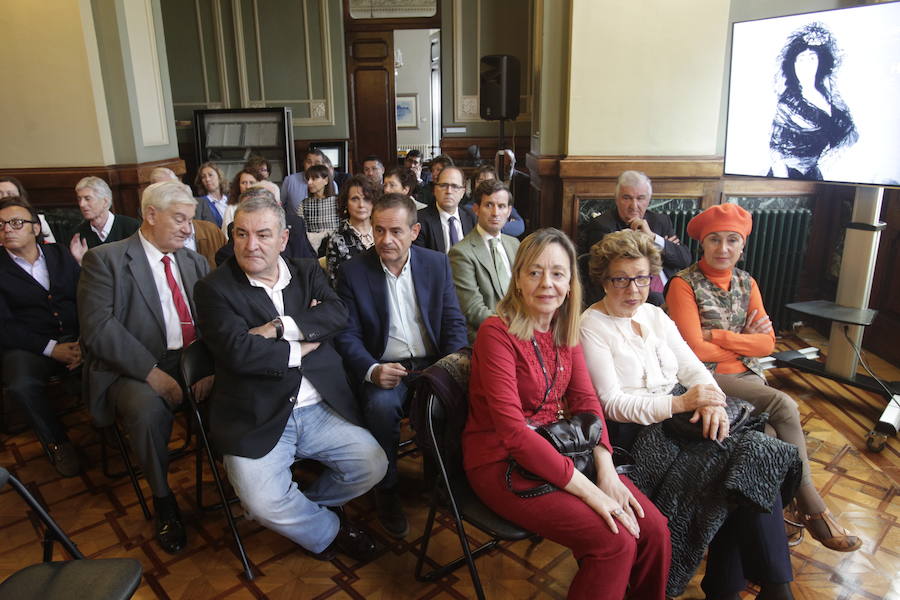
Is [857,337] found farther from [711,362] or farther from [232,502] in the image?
[232,502]

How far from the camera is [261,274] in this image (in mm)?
2340

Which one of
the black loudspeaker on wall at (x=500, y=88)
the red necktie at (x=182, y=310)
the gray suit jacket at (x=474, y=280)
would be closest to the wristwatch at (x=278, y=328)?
the red necktie at (x=182, y=310)

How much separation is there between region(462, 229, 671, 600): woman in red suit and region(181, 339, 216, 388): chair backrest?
103 cm

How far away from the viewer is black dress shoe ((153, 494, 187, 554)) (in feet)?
8.00

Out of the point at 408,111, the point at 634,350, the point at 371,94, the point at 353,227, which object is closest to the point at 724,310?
the point at 634,350

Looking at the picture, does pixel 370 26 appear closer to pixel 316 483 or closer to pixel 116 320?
pixel 116 320

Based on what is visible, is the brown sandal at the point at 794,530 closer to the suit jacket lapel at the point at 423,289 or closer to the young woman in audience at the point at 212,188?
the suit jacket lapel at the point at 423,289

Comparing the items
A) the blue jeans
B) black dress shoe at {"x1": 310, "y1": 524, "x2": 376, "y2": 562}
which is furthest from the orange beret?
black dress shoe at {"x1": 310, "y1": 524, "x2": 376, "y2": 562}

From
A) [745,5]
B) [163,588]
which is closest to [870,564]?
[163,588]

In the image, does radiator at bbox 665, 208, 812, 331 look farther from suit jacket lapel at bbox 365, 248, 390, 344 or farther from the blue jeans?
the blue jeans

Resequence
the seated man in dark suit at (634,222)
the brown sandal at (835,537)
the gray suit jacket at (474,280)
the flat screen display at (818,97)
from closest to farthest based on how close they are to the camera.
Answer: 1. the brown sandal at (835,537)
2. the gray suit jacket at (474,280)
3. the flat screen display at (818,97)
4. the seated man in dark suit at (634,222)

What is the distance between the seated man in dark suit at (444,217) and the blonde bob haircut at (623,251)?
1669 millimetres

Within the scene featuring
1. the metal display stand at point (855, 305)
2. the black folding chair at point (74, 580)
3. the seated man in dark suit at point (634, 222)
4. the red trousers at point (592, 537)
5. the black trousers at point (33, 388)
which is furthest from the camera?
the seated man in dark suit at point (634, 222)

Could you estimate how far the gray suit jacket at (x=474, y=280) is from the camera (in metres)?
3.09
